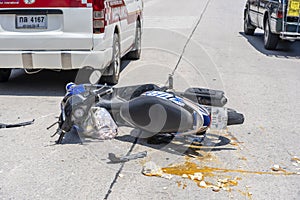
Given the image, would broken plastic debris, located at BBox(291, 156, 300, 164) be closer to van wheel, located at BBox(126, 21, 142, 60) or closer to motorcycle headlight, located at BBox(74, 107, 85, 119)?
motorcycle headlight, located at BBox(74, 107, 85, 119)

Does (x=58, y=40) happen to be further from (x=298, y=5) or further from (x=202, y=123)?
(x=298, y=5)

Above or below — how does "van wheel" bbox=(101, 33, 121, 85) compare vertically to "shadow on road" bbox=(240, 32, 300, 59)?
above

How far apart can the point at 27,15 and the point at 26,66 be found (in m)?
0.75

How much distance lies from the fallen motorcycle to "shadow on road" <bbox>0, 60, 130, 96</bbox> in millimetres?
2095

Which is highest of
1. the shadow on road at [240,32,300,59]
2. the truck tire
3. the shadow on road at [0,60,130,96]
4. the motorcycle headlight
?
the motorcycle headlight

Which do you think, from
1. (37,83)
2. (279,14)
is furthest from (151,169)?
(279,14)

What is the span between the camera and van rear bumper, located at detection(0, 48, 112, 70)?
689cm

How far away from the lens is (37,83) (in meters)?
8.09

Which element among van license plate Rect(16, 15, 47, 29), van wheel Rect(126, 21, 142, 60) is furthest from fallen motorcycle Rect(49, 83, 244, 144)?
van wheel Rect(126, 21, 142, 60)

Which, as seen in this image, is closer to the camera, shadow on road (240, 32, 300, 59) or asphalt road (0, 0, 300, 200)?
asphalt road (0, 0, 300, 200)

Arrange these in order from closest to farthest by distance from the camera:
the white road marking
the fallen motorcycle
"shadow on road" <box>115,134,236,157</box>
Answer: the fallen motorcycle → "shadow on road" <box>115,134,236,157</box> → the white road marking

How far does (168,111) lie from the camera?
16.0ft

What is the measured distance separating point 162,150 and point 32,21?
10.3 ft

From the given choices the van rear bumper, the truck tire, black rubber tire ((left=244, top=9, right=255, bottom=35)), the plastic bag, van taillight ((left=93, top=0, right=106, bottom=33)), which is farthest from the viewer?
black rubber tire ((left=244, top=9, right=255, bottom=35))
